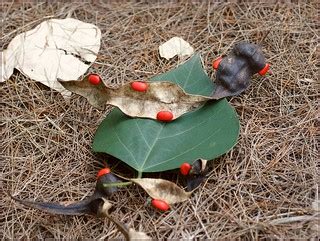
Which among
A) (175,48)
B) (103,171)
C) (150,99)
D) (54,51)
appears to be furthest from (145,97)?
(54,51)

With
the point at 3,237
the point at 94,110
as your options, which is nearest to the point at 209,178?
the point at 94,110

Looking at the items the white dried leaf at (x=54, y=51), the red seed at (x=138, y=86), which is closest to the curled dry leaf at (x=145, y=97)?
the red seed at (x=138, y=86)

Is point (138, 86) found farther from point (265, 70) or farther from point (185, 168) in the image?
point (265, 70)

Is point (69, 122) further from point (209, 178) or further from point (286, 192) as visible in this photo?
point (286, 192)

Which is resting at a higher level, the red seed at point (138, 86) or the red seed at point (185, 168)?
the red seed at point (138, 86)

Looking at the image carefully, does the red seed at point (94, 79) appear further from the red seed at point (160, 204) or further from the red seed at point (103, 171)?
the red seed at point (160, 204)

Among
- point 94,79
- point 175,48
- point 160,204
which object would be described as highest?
point 94,79

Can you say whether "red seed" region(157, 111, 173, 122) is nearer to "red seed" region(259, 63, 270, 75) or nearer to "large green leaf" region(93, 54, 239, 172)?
"large green leaf" region(93, 54, 239, 172)

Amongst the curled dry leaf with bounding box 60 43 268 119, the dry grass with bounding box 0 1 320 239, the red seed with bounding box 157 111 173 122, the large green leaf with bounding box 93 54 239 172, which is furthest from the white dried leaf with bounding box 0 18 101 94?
the red seed with bounding box 157 111 173 122
